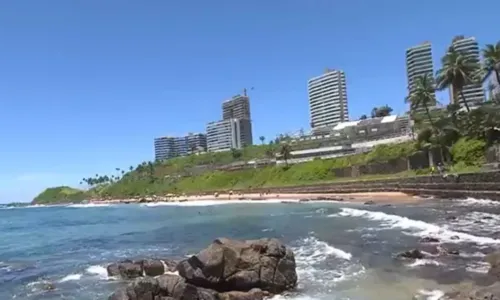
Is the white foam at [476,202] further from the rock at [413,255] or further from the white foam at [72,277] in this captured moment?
the white foam at [72,277]

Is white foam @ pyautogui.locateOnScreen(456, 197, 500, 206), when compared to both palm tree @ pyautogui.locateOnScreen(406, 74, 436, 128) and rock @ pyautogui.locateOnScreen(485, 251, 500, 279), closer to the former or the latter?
rock @ pyautogui.locateOnScreen(485, 251, 500, 279)

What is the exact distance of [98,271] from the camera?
23.3m

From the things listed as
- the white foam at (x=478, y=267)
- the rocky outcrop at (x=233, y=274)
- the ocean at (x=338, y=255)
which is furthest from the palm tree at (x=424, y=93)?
the rocky outcrop at (x=233, y=274)

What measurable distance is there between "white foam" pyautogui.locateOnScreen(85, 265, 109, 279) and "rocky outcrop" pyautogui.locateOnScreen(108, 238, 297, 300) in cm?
683

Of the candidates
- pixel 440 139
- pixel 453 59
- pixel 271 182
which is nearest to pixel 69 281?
pixel 440 139

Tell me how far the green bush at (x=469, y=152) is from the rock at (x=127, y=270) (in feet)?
168

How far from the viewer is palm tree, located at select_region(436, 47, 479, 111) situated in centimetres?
6750

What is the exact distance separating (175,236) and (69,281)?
1809cm

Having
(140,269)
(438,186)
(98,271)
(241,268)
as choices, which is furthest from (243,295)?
(438,186)

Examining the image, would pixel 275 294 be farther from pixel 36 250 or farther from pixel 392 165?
pixel 392 165

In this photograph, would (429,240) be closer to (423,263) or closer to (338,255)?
(338,255)

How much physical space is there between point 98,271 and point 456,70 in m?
60.5

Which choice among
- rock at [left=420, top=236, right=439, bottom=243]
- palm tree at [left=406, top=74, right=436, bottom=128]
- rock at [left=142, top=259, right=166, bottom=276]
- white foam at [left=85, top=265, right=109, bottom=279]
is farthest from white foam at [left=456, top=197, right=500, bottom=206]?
palm tree at [left=406, top=74, right=436, bottom=128]

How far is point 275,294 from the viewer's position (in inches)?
629
